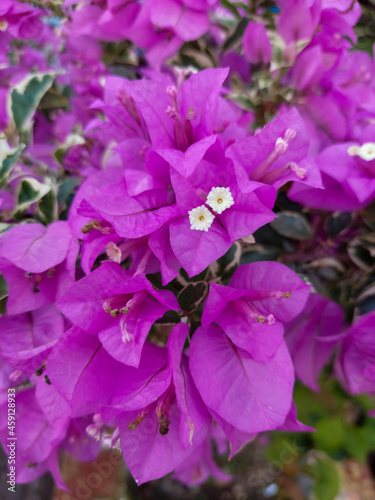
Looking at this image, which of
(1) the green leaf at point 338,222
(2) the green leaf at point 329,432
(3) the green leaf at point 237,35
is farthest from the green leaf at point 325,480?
(3) the green leaf at point 237,35

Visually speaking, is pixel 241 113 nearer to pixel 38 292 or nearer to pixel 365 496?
pixel 38 292

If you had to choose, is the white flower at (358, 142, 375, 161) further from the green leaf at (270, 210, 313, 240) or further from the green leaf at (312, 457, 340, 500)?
the green leaf at (312, 457, 340, 500)

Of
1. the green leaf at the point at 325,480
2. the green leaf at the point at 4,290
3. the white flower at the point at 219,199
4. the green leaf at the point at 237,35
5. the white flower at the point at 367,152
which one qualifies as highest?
the green leaf at the point at 237,35

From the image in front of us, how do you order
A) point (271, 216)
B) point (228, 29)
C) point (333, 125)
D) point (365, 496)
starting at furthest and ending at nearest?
point (365, 496) < point (228, 29) < point (333, 125) < point (271, 216)

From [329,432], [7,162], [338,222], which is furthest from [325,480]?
[7,162]

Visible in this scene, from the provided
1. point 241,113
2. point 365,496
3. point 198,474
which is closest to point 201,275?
point 241,113

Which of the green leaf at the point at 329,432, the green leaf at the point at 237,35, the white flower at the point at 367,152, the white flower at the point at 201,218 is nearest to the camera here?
the white flower at the point at 201,218

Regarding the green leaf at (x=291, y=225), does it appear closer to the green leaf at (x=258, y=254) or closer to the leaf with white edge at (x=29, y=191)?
the green leaf at (x=258, y=254)
